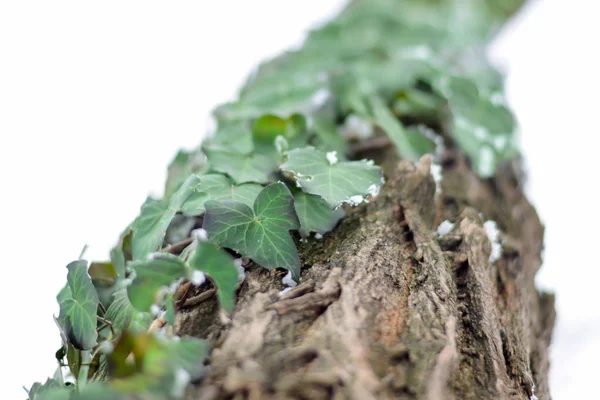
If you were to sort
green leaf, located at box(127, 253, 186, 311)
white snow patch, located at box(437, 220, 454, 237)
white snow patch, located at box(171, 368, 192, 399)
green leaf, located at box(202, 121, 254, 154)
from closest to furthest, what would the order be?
white snow patch, located at box(171, 368, 192, 399)
green leaf, located at box(127, 253, 186, 311)
white snow patch, located at box(437, 220, 454, 237)
green leaf, located at box(202, 121, 254, 154)

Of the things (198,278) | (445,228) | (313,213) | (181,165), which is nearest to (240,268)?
(198,278)

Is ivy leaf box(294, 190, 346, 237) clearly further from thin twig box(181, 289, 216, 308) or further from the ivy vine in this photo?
thin twig box(181, 289, 216, 308)

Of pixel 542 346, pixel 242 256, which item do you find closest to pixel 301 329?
pixel 242 256

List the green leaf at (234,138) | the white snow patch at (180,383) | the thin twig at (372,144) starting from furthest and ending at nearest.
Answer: the thin twig at (372,144) < the green leaf at (234,138) < the white snow patch at (180,383)

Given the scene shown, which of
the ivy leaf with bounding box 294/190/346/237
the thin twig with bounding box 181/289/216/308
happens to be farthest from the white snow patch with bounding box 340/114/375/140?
the thin twig with bounding box 181/289/216/308

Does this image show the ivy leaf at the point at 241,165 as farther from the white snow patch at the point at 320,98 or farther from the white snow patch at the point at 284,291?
the white snow patch at the point at 320,98

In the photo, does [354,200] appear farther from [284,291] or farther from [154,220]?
[154,220]

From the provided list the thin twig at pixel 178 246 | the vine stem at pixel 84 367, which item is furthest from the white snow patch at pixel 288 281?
the vine stem at pixel 84 367
